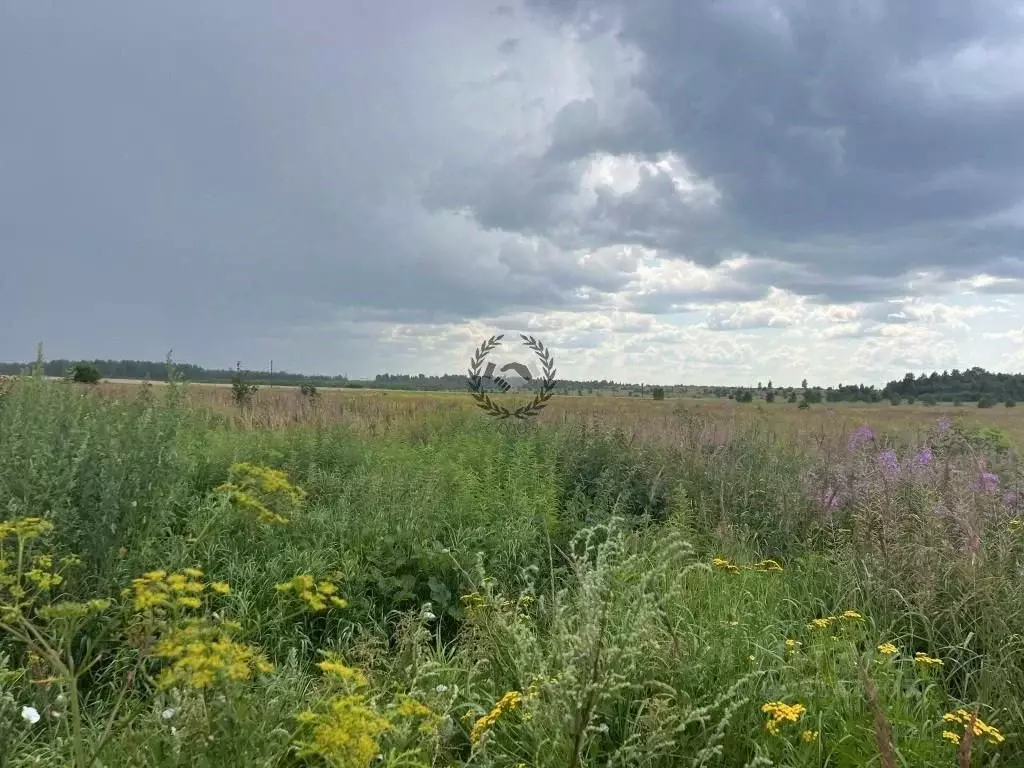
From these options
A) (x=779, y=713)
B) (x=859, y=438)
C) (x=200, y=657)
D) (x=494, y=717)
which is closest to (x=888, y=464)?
(x=859, y=438)

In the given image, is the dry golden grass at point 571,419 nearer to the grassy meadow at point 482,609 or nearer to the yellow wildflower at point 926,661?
the grassy meadow at point 482,609

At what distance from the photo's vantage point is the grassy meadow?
6.65 feet

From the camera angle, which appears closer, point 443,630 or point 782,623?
point 782,623

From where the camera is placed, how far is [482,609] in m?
3.27

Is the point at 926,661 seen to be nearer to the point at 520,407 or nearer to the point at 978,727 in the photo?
the point at 978,727

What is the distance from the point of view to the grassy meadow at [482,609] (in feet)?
6.65

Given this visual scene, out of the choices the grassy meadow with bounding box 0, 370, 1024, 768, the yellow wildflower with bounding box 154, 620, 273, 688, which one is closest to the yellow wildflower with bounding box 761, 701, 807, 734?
the grassy meadow with bounding box 0, 370, 1024, 768

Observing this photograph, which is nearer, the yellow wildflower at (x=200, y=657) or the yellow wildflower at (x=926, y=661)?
the yellow wildflower at (x=200, y=657)

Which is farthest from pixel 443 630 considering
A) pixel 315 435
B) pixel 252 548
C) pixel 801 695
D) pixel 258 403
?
pixel 258 403

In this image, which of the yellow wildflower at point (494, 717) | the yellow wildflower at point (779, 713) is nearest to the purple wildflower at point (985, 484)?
the yellow wildflower at point (779, 713)

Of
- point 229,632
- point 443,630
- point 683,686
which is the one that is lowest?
point 443,630

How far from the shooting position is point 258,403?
45.0 ft

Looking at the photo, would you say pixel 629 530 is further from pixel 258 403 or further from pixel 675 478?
pixel 258 403

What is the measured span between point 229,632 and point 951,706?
2932 mm
